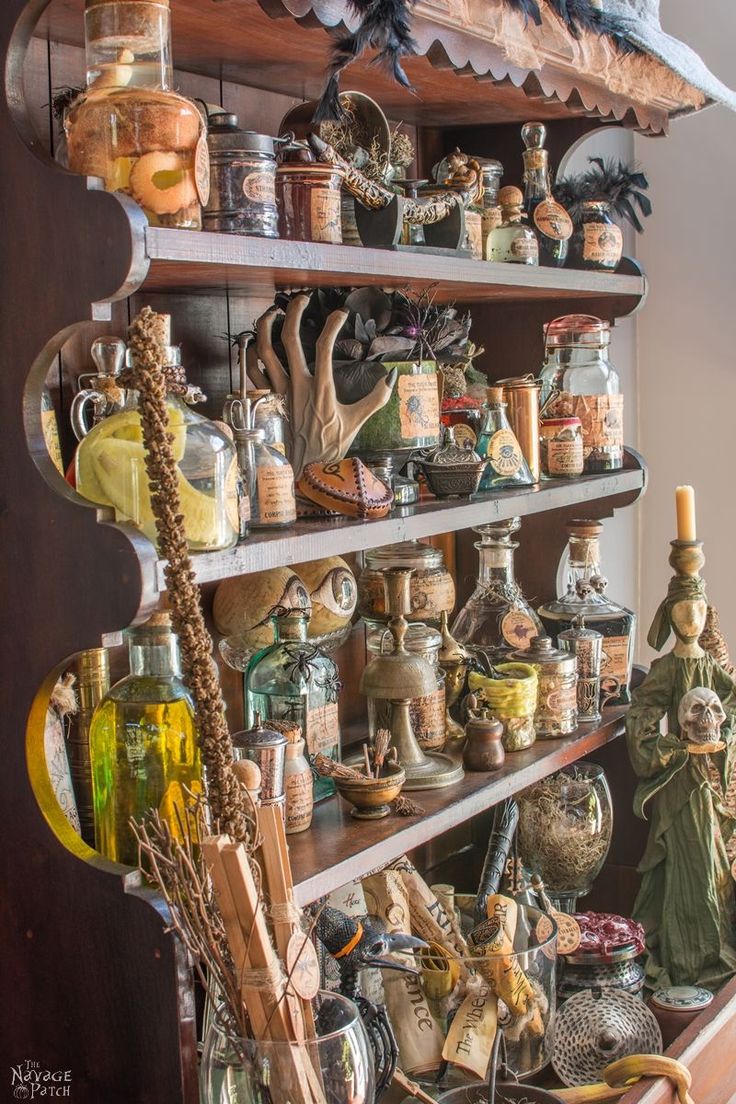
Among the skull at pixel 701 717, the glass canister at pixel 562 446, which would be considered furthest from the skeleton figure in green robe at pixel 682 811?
the glass canister at pixel 562 446

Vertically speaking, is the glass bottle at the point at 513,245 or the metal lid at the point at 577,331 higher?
the glass bottle at the point at 513,245

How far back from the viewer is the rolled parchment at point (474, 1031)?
147 centimetres

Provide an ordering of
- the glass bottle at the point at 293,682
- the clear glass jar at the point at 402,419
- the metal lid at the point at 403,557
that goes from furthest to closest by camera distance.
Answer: the metal lid at the point at 403,557
the clear glass jar at the point at 402,419
the glass bottle at the point at 293,682

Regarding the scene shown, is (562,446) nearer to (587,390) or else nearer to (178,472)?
(587,390)

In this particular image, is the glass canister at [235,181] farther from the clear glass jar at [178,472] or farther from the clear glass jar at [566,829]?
the clear glass jar at [566,829]

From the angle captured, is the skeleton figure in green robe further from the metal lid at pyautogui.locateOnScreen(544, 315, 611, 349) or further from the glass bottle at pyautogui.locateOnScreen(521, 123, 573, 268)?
the glass bottle at pyautogui.locateOnScreen(521, 123, 573, 268)

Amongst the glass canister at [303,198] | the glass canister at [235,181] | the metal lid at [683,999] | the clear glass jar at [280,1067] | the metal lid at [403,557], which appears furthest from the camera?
the metal lid at [403,557]

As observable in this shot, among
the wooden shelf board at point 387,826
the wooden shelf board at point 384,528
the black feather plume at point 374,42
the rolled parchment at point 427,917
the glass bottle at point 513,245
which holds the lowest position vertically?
the rolled parchment at point 427,917

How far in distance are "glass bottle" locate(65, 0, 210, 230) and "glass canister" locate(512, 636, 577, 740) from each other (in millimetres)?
888

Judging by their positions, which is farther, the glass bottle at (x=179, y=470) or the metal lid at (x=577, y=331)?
the metal lid at (x=577, y=331)

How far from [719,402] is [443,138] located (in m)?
0.84

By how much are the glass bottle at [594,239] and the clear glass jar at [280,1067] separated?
124 centimetres

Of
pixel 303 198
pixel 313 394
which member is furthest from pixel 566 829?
pixel 303 198

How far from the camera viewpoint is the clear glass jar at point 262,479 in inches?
51.6
